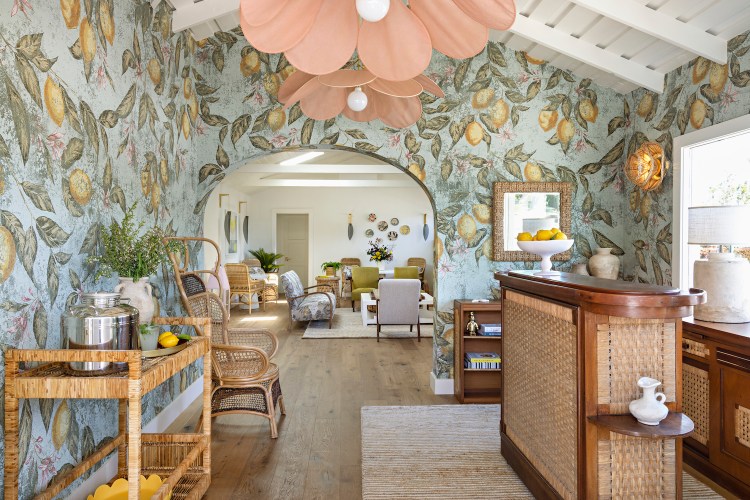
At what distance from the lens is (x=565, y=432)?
86.5 inches

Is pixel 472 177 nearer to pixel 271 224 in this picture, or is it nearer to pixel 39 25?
pixel 39 25

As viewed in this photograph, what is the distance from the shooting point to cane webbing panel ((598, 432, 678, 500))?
6.64ft

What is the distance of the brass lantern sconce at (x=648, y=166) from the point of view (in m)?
4.02

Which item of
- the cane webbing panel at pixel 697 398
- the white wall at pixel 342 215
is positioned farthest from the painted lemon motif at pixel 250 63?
the white wall at pixel 342 215

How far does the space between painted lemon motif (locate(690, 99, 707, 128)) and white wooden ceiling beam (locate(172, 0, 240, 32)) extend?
329 cm

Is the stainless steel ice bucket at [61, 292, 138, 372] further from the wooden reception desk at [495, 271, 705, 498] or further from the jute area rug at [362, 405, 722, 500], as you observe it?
the wooden reception desk at [495, 271, 705, 498]

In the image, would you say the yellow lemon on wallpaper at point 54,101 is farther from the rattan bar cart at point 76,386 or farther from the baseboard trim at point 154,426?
the baseboard trim at point 154,426

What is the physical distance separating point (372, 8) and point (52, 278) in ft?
6.10

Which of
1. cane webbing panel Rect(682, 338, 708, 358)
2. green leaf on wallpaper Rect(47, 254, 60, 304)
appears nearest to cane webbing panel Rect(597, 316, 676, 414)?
cane webbing panel Rect(682, 338, 708, 358)

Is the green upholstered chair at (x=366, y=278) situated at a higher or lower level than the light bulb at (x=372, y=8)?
lower

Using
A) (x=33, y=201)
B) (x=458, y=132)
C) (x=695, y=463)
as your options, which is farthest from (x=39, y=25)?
(x=695, y=463)

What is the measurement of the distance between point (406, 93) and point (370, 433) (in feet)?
7.72

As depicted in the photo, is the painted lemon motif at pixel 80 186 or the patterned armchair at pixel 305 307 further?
the patterned armchair at pixel 305 307

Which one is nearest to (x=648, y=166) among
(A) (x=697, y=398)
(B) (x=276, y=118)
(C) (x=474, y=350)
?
(A) (x=697, y=398)
